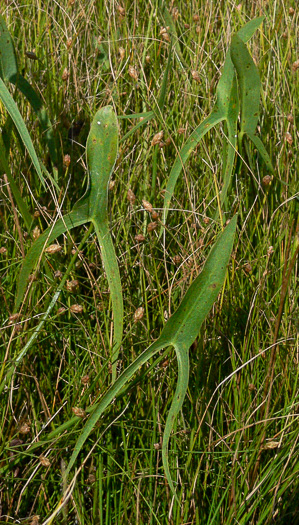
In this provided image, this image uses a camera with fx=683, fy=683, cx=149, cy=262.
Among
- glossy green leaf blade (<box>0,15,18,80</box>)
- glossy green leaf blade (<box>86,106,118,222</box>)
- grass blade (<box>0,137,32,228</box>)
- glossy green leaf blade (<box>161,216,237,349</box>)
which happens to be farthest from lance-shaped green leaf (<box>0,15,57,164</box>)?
glossy green leaf blade (<box>161,216,237,349</box>)

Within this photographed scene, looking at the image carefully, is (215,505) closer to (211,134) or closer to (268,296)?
(268,296)

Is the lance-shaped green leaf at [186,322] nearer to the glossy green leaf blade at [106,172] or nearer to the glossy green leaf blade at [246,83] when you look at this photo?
the glossy green leaf blade at [106,172]

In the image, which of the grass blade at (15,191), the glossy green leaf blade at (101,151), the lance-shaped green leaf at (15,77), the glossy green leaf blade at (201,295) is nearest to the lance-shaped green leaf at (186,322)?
the glossy green leaf blade at (201,295)

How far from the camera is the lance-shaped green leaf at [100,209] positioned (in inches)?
38.4

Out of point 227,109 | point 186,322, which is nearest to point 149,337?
point 186,322

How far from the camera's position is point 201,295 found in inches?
34.8

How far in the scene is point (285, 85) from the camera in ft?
5.21

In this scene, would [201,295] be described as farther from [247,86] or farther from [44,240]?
[247,86]

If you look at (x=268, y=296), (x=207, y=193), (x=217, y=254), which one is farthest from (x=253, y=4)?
(x=217, y=254)

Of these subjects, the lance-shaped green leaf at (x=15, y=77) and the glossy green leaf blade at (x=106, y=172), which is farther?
the lance-shaped green leaf at (x=15, y=77)

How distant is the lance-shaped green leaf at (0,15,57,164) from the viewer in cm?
115

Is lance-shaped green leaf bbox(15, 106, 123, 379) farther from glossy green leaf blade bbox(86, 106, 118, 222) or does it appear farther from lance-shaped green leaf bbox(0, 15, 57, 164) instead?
lance-shaped green leaf bbox(0, 15, 57, 164)

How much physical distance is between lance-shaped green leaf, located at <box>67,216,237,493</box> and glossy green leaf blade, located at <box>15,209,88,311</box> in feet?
0.74

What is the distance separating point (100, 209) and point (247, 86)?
1.35 feet
